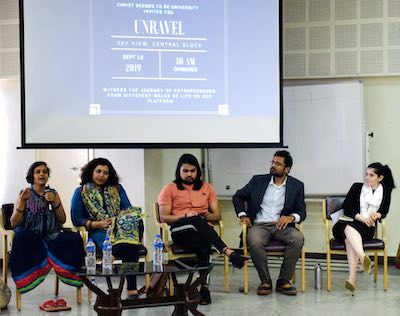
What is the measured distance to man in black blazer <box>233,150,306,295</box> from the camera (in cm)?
513

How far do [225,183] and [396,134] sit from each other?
5.59 ft

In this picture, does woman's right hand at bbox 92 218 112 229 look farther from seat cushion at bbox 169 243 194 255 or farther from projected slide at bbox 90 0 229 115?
projected slide at bbox 90 0 229 115

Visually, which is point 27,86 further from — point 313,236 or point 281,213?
point 313,236

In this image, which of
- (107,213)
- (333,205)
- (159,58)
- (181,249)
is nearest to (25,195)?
(107,213)

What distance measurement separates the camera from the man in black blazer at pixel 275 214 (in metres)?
5.13

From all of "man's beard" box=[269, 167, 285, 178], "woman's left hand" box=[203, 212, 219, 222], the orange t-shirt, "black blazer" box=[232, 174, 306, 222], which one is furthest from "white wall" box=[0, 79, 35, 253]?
"man's beard" box=[269, 167, 285, 178]

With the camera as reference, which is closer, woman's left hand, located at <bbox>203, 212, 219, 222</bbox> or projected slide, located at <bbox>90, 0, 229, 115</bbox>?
woman's left hand, located at <bbox>203, 212, 219, 222</bbox>

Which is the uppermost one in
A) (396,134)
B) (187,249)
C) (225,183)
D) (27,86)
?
(27,86)

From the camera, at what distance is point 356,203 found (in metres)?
5.38

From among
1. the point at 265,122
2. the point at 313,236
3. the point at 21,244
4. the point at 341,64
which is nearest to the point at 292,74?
the point at 341,64

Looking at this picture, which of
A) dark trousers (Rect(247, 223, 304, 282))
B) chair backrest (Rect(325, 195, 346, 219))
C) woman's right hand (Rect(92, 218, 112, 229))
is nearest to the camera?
woman's right hand (Rect(92, 218, 112, 229))

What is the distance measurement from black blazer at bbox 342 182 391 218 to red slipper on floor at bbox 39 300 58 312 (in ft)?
7.94

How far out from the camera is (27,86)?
5.44m

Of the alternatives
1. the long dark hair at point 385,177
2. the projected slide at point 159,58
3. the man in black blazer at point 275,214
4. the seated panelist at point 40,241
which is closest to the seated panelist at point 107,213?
the seated panelist at point 40,241
